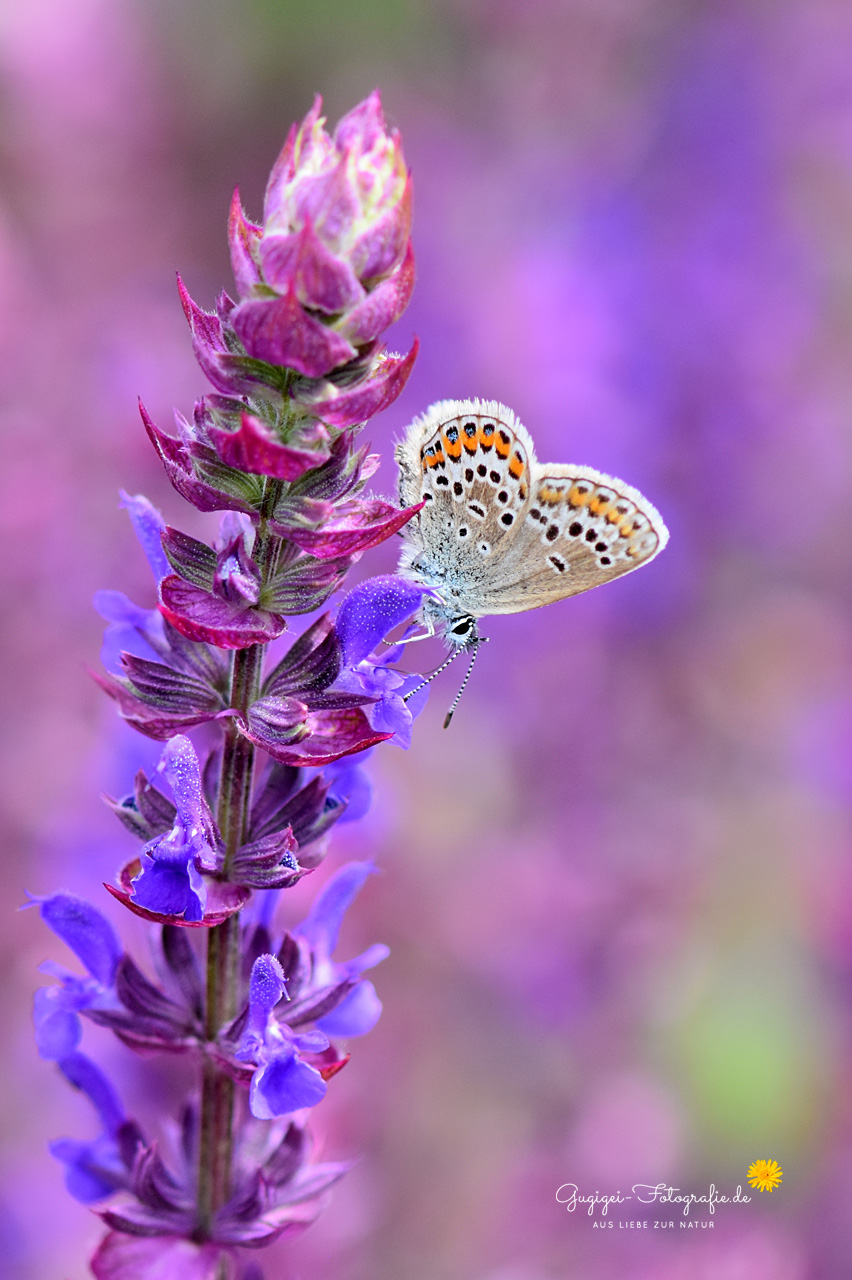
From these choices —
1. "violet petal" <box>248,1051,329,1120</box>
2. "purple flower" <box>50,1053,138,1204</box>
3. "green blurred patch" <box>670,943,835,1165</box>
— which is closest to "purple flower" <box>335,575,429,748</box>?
"violet petal" <box>248,1051,329,1120</box>

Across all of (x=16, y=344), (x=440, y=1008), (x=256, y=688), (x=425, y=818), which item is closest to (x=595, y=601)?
(x=425, y=818)

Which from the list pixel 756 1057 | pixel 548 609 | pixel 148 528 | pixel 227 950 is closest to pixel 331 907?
pixel 227 950

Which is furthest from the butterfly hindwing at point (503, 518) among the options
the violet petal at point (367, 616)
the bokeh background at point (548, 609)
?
the bokeh background at point (548, 609)

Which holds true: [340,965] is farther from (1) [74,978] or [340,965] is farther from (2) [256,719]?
(2) [256,719]

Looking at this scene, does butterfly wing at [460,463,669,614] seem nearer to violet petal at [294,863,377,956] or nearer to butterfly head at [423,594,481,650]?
butterfly head at [423,594,481,650]

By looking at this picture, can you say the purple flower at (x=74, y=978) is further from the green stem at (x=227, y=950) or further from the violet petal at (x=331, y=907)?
the violet petal at (x=331, y=907)

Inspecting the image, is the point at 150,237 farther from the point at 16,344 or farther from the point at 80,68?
the point at 16,344
